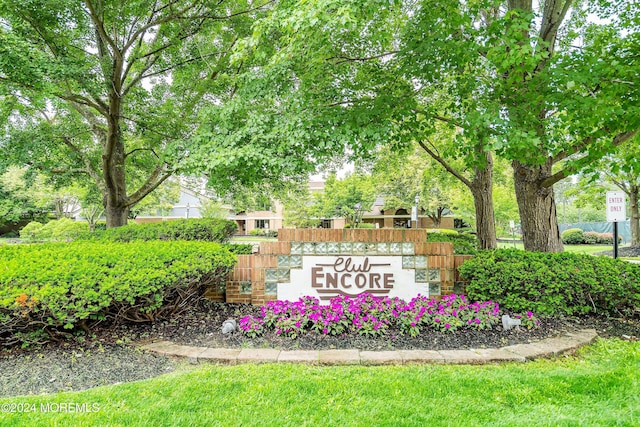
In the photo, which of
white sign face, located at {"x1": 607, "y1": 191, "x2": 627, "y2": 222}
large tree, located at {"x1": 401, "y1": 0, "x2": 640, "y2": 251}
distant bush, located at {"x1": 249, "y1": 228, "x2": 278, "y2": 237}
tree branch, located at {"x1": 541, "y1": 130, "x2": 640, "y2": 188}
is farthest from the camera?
distant bush, located at {"x1": 249, "y1": 228, "x2": 278, "y2": 237}

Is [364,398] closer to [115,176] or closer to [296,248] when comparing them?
[296,248]

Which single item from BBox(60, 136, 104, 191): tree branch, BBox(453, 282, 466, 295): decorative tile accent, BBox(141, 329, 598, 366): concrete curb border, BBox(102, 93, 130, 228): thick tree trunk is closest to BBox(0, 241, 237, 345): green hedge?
BBox(141, 329, 598, 366): concrete curb border

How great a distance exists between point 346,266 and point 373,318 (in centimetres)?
100

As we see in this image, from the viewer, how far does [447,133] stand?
9.05m

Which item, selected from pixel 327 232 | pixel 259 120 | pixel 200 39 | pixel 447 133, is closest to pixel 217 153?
pixel 259 120

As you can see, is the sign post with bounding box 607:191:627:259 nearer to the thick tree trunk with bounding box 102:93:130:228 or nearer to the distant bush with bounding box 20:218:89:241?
the thick tree trunk with bounding box 102:93:130:228

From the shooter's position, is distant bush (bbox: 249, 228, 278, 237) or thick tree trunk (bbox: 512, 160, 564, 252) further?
distant bush (bbox: 249, 228, 278, 237)

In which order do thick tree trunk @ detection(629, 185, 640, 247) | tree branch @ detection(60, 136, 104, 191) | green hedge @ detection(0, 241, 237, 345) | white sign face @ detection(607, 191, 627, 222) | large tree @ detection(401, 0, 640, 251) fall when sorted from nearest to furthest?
green hedge @ detection(0, 241, 237, 345) < large tree @ detection(401, 0, 640, 251) < white sign face @ detection(607, 191, 627, 222) < tree branch @ detection(60, 136, 104, 191) < thick tree trunk @ detection(629, 185, 640, 247)

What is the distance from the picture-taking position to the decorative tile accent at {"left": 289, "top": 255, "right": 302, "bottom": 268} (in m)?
4.61

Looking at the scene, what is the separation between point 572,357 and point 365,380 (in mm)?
2083

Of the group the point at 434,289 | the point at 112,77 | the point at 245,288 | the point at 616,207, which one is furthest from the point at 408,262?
the point at 112,77

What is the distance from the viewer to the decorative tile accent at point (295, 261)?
4.61 metres

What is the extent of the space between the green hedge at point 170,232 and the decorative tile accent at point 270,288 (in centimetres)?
344

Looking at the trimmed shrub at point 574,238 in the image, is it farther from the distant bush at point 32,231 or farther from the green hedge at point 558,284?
the distant bush at point 32,231
